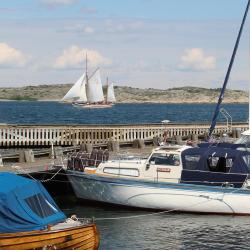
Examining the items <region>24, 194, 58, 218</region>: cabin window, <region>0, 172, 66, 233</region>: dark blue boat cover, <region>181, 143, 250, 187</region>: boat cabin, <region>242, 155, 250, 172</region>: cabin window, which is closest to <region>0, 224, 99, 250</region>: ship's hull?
<region>0, 172, 66, 233</region>: dark blue boat cover

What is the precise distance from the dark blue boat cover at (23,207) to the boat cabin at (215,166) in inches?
403

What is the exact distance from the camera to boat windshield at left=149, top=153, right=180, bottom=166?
31880mm

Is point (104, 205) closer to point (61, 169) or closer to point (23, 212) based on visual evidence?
point (61, 169)

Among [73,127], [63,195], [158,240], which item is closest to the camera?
[158,240]

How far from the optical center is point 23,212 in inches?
832

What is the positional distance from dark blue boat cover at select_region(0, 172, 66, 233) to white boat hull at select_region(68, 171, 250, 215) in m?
9.76

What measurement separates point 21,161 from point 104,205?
22.6ft

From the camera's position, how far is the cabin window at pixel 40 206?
2166 centimetres

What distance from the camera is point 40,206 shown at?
72.1 ft

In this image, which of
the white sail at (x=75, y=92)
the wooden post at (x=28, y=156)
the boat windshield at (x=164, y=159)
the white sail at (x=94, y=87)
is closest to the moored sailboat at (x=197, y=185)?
the boat windshield at (x=164, y=159)

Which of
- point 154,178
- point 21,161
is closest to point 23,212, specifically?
point 154,178

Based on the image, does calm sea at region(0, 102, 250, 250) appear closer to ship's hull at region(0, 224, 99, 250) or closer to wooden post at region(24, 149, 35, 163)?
ship's hull at region(0, 224, 99, 250)

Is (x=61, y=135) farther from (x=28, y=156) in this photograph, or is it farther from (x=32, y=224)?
(x=32, y=224)

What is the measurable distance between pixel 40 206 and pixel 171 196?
10676 mm
